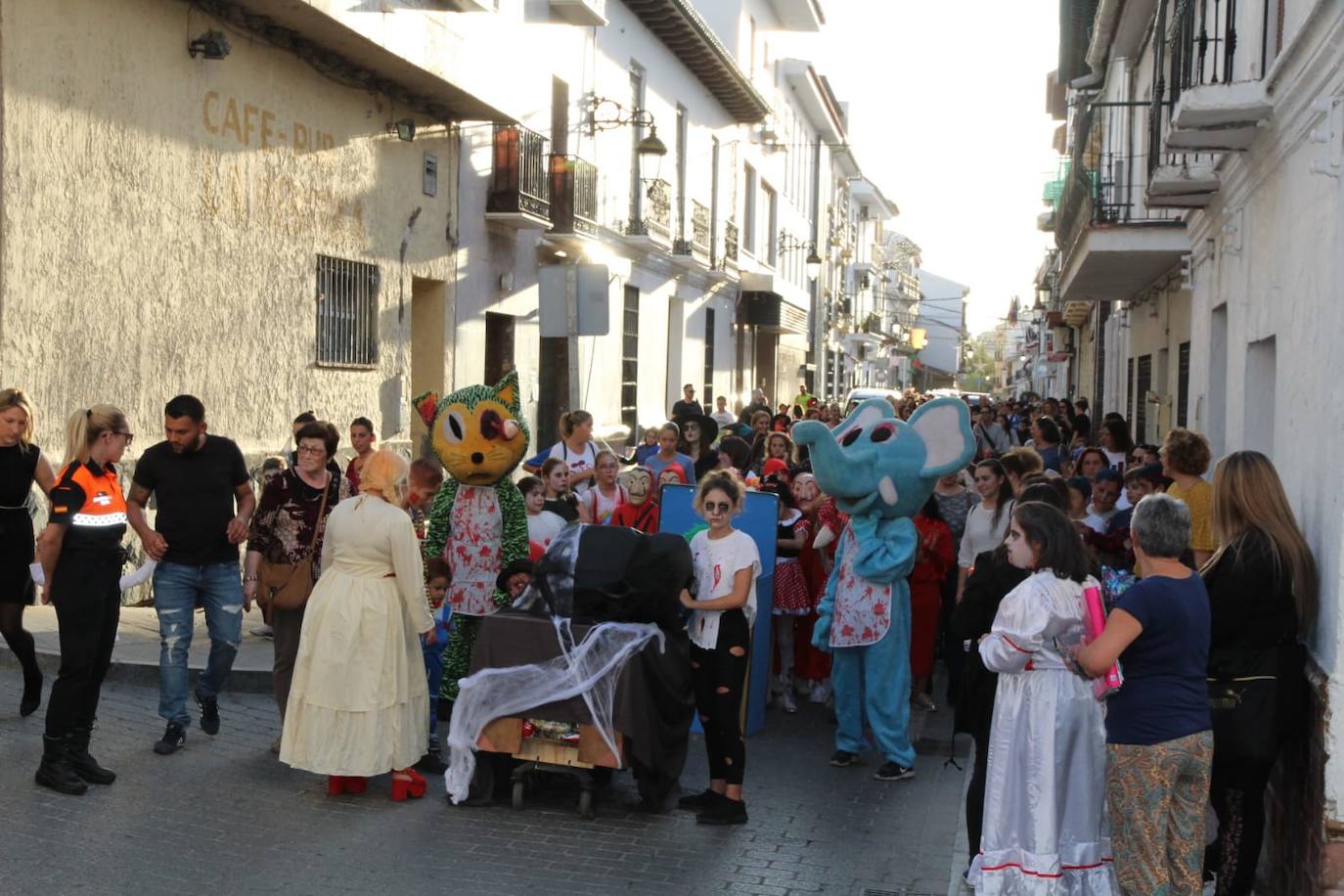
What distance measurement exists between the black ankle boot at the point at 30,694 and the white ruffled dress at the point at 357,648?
191cm

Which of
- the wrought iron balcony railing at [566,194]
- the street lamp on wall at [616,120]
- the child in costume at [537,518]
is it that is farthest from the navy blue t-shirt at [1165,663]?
the street lamp on wall at [616,120]

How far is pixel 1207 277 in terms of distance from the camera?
1084 cm

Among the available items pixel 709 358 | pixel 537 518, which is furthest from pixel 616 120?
pixel 537 518

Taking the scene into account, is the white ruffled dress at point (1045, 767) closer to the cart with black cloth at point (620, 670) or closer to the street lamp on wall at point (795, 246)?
the cart with black cloth at point (620, 670)

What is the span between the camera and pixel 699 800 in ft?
21.5

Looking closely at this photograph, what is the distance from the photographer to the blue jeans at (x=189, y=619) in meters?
7.11

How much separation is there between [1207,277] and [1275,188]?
3985 millimetres

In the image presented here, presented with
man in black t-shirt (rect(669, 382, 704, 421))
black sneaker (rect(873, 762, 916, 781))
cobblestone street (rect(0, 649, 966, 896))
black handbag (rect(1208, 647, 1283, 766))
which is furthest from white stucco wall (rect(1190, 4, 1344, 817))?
man in black t-shirt (rect(669, 382, 704, 421))

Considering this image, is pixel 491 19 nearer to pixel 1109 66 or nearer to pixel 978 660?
pixel 1109 66

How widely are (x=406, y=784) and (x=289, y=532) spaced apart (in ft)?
4.84

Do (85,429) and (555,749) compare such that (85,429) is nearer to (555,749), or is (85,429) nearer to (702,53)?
(555,749)

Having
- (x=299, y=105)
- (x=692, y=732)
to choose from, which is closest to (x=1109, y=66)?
(x=299, y=105)

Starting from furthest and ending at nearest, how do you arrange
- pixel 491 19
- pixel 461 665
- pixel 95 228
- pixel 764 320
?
pixel 764 320
pixel 491 19
pixel 95 228
pixel 461 665

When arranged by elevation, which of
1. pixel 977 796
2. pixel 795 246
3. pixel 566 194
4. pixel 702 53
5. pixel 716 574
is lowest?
pixel 977 796
